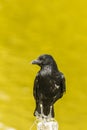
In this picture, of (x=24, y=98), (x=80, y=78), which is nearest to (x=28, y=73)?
(x=24, y=98)

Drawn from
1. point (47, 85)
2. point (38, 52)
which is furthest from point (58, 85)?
point (38, 52)

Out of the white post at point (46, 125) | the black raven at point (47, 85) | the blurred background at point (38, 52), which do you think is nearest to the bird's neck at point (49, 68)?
the black raven at point (47, 85)

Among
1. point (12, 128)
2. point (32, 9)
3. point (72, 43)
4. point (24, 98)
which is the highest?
point (32, 9)

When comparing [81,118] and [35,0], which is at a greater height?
[35,0]

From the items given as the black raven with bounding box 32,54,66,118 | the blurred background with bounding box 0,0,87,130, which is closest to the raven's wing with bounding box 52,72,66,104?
the black raven with bounding box 32,54,66,118

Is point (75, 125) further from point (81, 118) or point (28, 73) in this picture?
point (28, 73)

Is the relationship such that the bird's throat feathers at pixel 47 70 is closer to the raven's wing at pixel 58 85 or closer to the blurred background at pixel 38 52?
the raven's wing at pixel 58 85

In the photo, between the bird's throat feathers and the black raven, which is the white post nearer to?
the black raven
